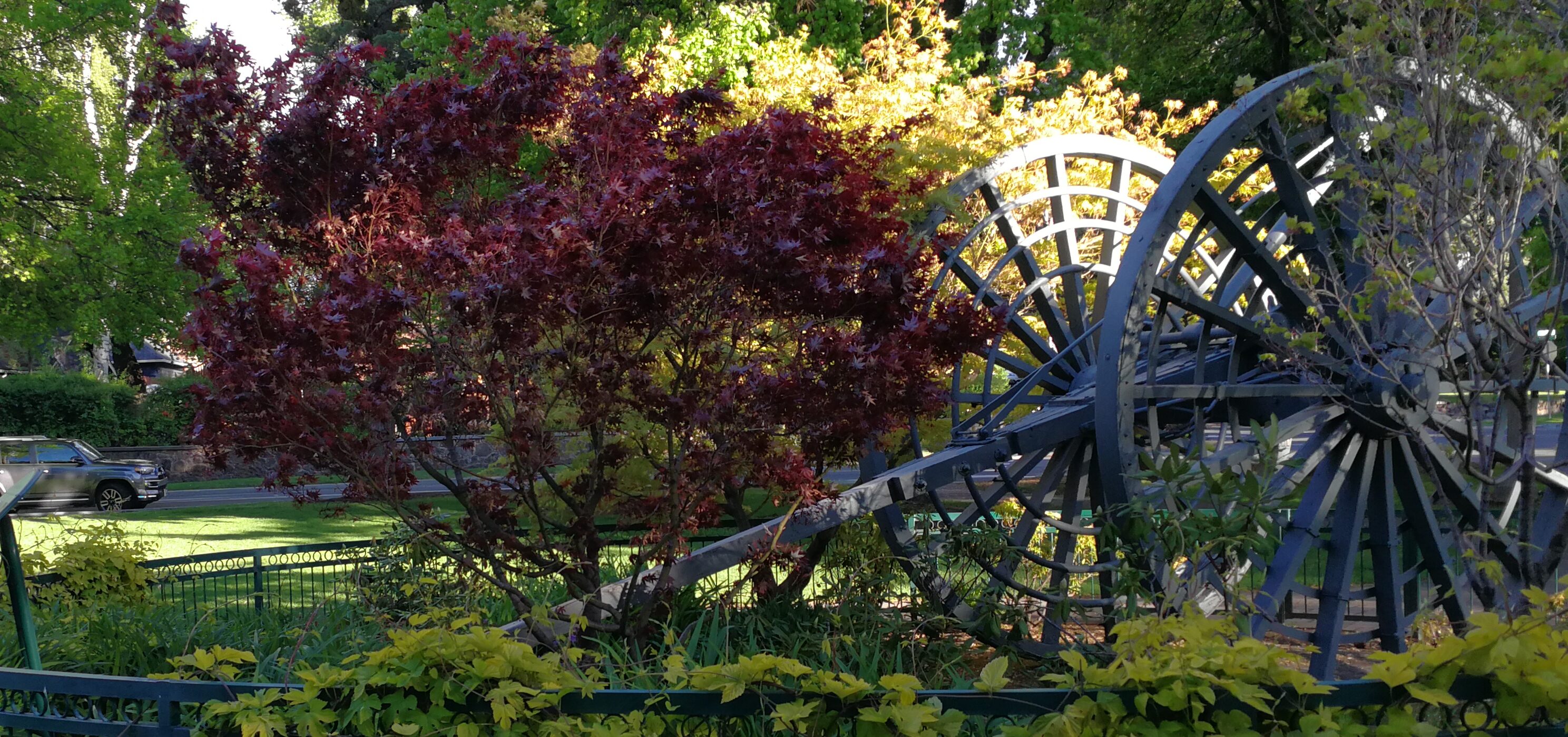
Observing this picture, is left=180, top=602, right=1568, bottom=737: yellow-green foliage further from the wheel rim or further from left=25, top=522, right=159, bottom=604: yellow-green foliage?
the wheel rim

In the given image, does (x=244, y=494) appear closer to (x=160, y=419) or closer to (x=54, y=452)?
(x=54, y=452)

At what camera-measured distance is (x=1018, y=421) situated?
315 inches

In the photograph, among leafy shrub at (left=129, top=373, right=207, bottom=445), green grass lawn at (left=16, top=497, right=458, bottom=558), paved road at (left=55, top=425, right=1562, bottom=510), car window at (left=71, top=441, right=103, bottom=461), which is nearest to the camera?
green grass lawn at (left=16, top=497, right=458, bottom=558)

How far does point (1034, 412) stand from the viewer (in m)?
7.72

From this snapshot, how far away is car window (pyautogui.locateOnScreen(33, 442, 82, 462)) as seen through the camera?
21047mm

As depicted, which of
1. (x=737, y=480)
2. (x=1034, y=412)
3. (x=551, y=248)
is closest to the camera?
(x=551, y=248)

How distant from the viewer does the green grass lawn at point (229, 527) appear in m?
14.7

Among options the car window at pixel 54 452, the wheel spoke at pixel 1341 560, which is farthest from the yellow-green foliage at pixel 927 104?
the car window at pixel 54 452

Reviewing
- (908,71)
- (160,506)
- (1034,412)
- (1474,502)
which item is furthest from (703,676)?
(160,506)

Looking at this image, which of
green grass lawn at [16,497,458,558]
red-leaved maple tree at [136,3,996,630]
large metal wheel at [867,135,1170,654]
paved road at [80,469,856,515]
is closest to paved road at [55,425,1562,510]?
paved road at [80,469,856,515]

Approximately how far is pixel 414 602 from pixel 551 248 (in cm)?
314

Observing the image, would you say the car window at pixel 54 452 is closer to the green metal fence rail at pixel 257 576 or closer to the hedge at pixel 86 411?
the hedge at pixel 86 411

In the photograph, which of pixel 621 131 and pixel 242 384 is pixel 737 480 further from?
pixel 242 384

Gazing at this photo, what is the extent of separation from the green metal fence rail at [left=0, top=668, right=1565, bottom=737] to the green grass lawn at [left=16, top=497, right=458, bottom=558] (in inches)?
394
